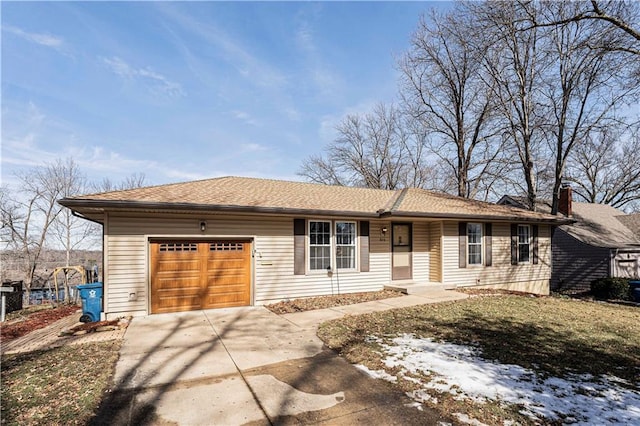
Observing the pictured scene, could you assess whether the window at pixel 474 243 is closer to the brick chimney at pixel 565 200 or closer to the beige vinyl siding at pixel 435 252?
the beige vinyl siding at pixel 435 252

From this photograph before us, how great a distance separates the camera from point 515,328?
6840 mm

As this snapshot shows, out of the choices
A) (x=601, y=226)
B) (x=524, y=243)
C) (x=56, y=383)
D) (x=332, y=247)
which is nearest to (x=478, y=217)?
(x=524, y=243)

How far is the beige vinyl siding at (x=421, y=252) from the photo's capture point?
11.6 meters

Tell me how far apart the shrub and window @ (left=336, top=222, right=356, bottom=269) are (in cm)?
1174

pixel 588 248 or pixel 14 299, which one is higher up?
pixel 588 248

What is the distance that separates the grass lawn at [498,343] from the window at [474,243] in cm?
308

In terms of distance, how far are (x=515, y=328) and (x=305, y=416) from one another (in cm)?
542

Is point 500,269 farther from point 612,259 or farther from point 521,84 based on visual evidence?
point 521,84

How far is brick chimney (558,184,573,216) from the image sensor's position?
58.9 feet

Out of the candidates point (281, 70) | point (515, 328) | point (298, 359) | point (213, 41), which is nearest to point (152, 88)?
point (213, 41)

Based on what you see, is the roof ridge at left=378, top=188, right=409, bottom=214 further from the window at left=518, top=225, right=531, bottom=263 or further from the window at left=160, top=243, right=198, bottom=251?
the window at left=160, top=243, right=198, bottom=251

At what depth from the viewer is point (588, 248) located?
54.9 ft

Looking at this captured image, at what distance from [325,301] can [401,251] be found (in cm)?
356

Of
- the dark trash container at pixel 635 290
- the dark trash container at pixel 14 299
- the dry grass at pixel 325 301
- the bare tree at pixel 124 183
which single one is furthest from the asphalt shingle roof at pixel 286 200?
the bare tree at pixel 124 183
